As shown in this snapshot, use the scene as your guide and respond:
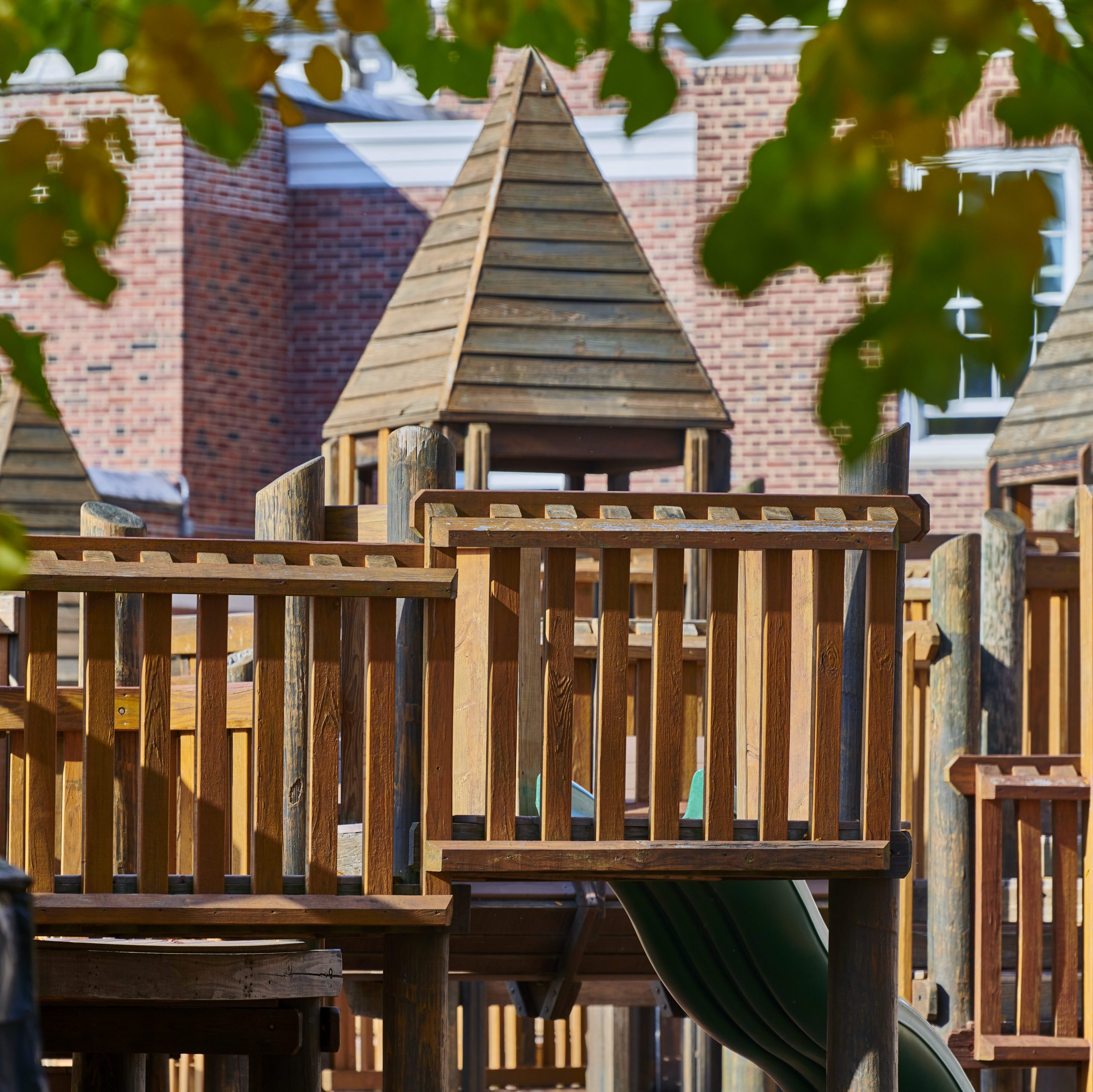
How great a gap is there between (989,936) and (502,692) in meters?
2.81

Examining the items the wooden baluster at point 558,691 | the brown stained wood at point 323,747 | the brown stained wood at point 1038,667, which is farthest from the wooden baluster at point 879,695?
the brown stained wood at point 1038,667

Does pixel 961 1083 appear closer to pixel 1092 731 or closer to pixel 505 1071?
pixel 1092 731

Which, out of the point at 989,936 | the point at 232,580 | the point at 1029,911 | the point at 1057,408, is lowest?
the point at 989,936

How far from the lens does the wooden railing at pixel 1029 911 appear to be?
19.2 ft

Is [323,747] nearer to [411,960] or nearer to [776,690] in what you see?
[411,960]

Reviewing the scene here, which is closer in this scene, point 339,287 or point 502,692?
point 502,692

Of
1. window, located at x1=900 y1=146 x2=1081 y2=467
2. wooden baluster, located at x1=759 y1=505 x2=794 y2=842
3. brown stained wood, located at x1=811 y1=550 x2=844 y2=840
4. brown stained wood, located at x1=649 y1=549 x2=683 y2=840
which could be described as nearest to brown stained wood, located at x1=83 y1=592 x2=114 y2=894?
brown stained wood, located at x1=649 y1=549 x2=683 y2=840

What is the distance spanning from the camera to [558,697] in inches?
161

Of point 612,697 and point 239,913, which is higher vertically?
point 612,697

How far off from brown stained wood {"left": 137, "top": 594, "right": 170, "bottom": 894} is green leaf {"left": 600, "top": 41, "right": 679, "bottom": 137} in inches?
83.0

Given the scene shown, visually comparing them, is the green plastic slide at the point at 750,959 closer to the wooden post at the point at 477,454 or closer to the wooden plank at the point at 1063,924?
the wooden plank at the point at 1063,924

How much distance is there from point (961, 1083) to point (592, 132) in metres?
10.9

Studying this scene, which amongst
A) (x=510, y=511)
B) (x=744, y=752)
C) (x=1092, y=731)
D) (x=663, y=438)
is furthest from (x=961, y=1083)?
(x=663, y=438)

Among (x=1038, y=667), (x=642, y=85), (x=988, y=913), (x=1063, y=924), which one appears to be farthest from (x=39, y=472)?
(x=642, y=85)
